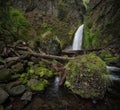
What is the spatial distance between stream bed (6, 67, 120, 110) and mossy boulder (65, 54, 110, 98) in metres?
0.29

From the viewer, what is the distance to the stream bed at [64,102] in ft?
20.5

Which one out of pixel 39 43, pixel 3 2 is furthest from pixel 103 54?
pixel 3 2

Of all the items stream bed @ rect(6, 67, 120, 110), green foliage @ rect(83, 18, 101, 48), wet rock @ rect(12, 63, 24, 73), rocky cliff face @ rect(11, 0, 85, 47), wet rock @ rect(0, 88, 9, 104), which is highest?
rocky cliff face @ rect(11, 0, 85, 47)

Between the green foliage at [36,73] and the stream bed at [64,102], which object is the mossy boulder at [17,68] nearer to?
the green foliage at [36,73]

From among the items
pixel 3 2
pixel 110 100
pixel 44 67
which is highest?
pixel 3 2

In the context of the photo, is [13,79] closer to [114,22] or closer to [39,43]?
[39,43]

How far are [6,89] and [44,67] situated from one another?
288 cm

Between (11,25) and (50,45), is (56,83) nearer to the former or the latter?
(50,45)

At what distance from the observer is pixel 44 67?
30.4ft

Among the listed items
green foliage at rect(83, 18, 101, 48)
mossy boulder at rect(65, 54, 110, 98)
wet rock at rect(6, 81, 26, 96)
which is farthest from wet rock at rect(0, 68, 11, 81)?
green foliage at rect(83, 18, 101, 48)

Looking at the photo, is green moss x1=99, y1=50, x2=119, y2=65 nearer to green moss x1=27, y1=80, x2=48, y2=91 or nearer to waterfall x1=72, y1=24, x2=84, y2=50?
waterfall x1=72, y1=24, x2=84, y2=50

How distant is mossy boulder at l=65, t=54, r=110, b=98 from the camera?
680 cm

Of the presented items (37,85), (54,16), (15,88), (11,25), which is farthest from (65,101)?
(54,16)

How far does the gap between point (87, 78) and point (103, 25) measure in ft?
28.3
